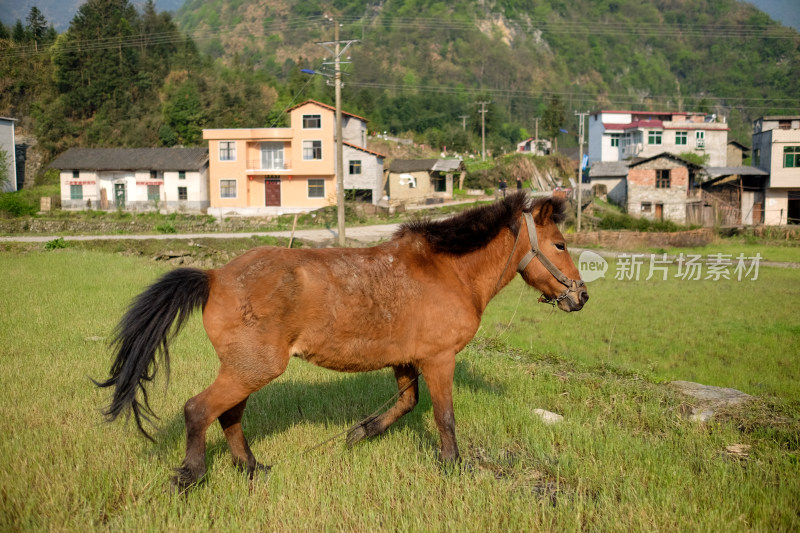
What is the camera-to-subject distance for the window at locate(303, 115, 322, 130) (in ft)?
178

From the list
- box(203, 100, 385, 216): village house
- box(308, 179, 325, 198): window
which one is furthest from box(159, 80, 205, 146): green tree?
box(308, 179, 325, 198): window

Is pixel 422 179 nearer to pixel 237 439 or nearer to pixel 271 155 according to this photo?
pixel 271 155

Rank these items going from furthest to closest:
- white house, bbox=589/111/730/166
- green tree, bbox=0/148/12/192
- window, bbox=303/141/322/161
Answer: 1. white house, bbox=589/111/730/166
2. green tree, bbox=0/148/12/192
3. window, bbox=303/141/322/161

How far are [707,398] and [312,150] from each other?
4843 cm

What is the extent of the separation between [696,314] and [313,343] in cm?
1420

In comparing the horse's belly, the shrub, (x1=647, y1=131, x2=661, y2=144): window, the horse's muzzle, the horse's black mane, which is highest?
(x1=647, y1=131, x2=661, y2=144): window

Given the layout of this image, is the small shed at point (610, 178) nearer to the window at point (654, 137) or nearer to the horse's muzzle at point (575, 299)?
the window at point (654, 137)

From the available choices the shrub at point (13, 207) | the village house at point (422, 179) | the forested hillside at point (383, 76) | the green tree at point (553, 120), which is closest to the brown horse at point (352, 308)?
the forested hillside at point (383, 76)

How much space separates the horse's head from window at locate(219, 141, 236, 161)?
51168 millimetres

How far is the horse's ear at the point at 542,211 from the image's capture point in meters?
6.40

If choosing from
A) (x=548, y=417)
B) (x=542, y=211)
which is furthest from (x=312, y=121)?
(x=542, y=211)

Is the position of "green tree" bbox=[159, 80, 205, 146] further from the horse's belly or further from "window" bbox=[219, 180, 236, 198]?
the horse's belly

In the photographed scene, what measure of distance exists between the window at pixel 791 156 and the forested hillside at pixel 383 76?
37.2m

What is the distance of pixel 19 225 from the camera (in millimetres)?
39562
